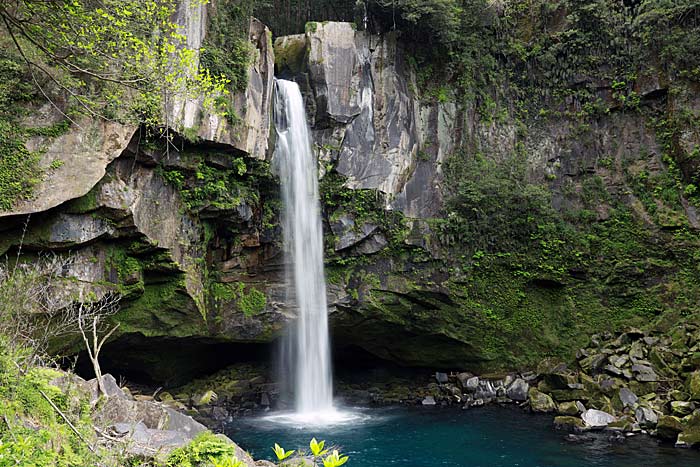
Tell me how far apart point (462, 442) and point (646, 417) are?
4.66 meters

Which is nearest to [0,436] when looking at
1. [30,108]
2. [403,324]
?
[30,108]

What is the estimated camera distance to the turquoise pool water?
38.9ft

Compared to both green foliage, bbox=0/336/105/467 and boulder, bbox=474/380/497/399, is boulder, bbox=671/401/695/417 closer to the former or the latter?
boulder, bbox=474/380/497/399

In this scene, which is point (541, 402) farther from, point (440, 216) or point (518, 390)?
point (440, 216)

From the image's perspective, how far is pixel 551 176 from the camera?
19.2 m

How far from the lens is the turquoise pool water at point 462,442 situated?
1186 cm

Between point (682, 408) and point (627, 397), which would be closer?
point (682, 408)

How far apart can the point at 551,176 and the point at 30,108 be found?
15906 mm

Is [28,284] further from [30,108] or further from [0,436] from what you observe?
[0,436]

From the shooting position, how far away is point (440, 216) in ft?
60.6

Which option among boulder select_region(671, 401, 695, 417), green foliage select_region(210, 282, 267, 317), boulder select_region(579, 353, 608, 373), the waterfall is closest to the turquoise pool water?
boulder select_region(671, 401, 695, 417)

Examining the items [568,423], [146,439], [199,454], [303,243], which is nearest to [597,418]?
[568,423]

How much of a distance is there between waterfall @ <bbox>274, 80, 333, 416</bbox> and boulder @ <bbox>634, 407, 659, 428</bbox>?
28.9ft

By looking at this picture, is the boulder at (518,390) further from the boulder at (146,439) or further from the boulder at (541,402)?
the boulder at (146,439)
